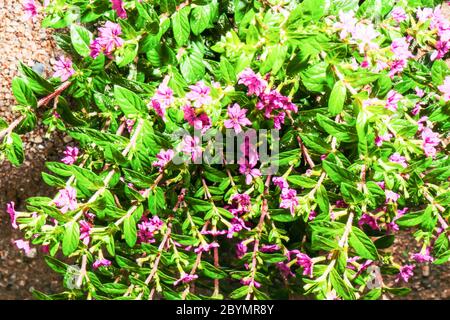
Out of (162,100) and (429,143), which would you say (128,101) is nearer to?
(162,100)

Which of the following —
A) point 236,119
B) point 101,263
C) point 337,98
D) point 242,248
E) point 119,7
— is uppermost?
point 119,7

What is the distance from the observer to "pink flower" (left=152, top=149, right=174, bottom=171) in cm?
129

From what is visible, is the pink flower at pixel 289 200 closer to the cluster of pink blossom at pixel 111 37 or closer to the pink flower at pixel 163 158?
the pink flower at pixel 163 158

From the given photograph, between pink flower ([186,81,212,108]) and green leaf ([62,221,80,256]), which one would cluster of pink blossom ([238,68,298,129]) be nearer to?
pink flower ([186,81,212,108])

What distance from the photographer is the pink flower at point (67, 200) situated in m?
1.15

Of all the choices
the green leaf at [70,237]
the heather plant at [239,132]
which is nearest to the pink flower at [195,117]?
the heather plant at [239,132]

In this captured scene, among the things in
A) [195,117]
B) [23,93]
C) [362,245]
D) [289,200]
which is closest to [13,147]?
[23,93]

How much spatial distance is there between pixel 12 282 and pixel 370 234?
1.52 metres

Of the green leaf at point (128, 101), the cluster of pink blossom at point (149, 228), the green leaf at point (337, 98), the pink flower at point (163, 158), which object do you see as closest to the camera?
the green leaf at point (337, 98)

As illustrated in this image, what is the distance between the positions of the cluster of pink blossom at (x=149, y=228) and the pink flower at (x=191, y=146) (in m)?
0.22

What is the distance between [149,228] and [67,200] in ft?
1.00

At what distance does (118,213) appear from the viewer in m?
1.24

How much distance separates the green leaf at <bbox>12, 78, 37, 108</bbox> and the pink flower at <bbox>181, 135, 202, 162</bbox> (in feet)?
1.23

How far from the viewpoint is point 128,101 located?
3.93ft
